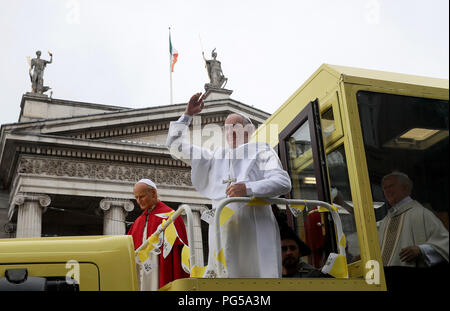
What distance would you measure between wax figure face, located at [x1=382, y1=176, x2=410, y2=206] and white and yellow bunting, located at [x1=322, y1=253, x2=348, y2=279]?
0.43m

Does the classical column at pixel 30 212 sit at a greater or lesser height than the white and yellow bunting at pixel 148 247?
greater

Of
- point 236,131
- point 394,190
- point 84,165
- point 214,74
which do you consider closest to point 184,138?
point 236,131

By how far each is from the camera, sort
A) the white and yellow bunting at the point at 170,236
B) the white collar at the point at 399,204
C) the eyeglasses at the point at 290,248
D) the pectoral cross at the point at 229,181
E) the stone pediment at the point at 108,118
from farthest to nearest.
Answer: the stone pediment at the point at 108,118
the white and yellow bunting at the point at 170,236
the eyeglasses at the point at 290,248
the pectoral cross at the point at 229,181
the white collar at the point at 399,204

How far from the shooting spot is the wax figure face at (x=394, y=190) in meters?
3.07

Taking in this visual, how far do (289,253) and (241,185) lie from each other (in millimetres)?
836

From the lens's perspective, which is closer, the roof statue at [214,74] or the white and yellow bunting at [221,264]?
the white and yellow bunting at [221,264]

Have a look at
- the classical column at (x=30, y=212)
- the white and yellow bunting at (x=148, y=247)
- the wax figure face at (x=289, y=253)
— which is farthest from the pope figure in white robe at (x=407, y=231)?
the classical column at (x=30, y=212)

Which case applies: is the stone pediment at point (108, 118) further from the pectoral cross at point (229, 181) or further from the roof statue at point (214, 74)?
the pectoral cross at point (229, 181)

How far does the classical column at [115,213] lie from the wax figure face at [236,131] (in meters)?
18.1

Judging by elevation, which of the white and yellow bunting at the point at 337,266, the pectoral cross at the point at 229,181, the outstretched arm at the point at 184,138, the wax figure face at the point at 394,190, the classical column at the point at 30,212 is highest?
the classical column at the point at 30,212

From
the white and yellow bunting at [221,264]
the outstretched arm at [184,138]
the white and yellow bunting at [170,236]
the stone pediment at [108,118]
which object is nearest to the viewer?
the white and yellow bunting at [221,264]
